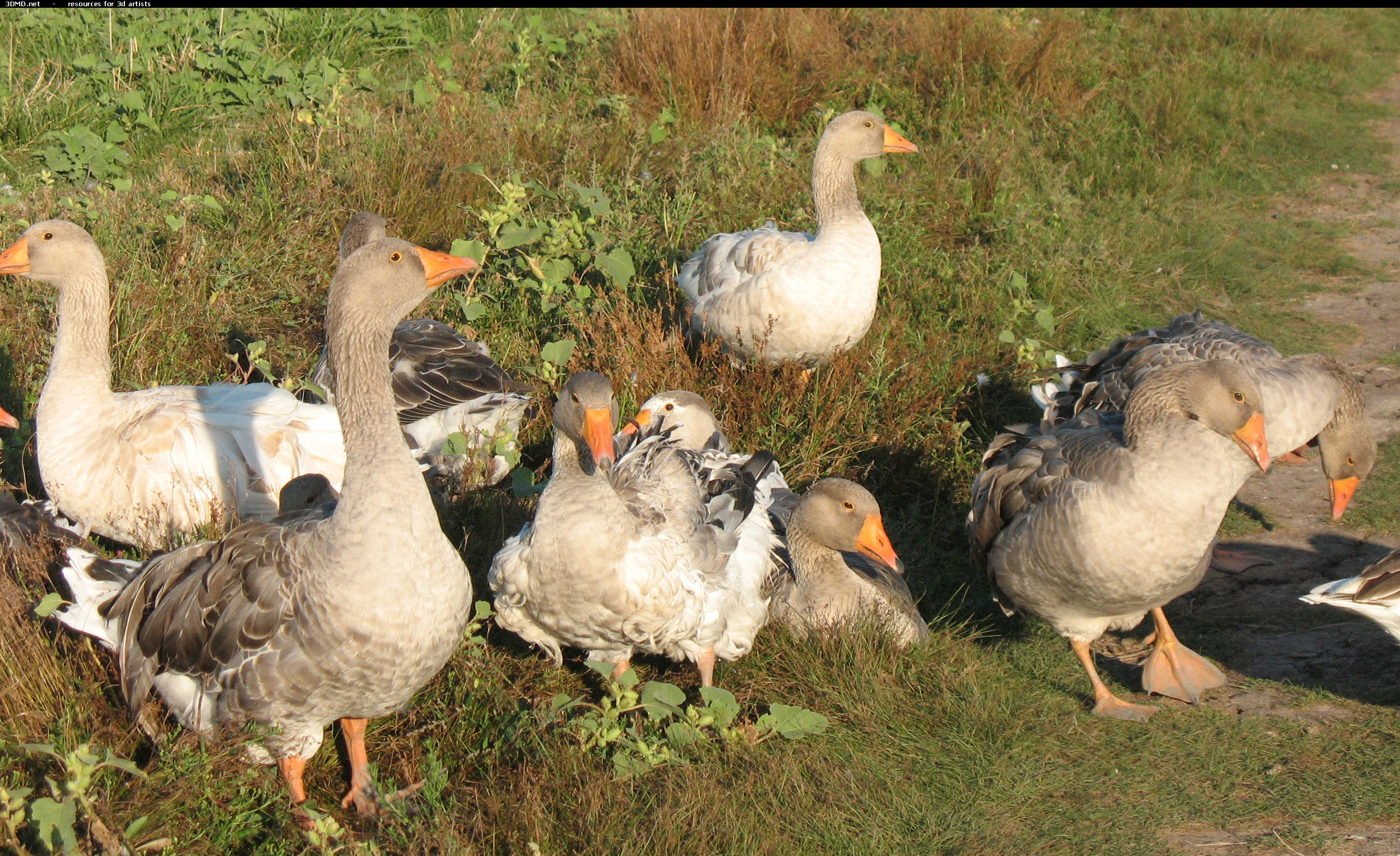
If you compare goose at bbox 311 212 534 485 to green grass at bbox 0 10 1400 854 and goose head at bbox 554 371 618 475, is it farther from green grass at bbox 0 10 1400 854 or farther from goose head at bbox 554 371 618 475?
goose head at bbox 554 371 618 475

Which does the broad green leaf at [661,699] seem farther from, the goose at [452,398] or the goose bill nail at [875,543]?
the goose at [452,398]

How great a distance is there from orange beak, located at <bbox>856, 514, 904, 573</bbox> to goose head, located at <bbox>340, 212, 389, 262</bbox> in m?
3.18

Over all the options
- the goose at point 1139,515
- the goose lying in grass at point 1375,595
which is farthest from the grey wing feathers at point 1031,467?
the goose lying in grass at point 1375,595

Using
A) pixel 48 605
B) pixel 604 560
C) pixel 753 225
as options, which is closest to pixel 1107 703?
pixel 604 560

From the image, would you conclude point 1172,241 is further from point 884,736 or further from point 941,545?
point 884,736

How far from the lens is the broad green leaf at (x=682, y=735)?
13.6 feet

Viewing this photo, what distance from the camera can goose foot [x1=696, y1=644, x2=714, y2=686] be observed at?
14.8 ft

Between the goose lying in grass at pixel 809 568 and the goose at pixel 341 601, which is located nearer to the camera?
the goose at pixel 341 601

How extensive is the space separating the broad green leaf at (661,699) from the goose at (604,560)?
0.67 ft

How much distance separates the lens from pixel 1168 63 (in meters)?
11.0

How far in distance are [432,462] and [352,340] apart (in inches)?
89.5

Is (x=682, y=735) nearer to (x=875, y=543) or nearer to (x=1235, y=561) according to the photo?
(x=875, y=543)

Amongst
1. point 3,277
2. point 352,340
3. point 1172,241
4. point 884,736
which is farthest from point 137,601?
point 1172,241

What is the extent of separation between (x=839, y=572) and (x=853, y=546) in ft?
0.81
